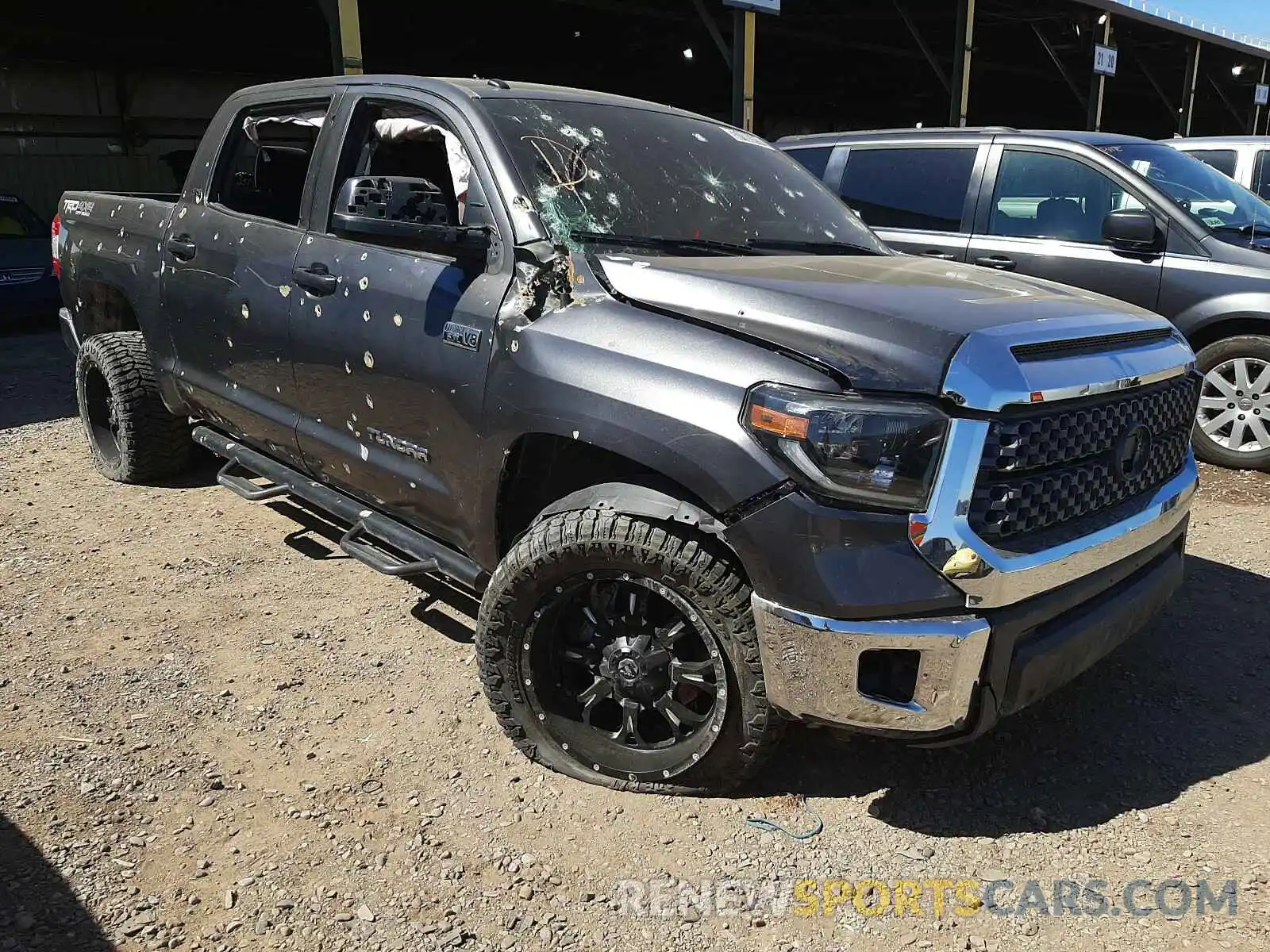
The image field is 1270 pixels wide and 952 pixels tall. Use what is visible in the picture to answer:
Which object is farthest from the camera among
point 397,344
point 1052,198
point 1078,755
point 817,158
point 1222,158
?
point 1222,158

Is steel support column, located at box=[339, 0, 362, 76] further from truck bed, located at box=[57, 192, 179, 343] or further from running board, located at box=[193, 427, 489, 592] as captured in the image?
running board, located at box=[193, 427, 489, 592]

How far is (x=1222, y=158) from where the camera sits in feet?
27.2

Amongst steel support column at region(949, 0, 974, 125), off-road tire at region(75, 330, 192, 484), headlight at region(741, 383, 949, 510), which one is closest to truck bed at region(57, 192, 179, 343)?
off-road tire at region(75, 330, 192, 484)

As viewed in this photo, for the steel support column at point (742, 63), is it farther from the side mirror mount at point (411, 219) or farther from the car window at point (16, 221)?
the side mirror mount at point (411, 219)

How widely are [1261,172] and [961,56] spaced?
8827mm

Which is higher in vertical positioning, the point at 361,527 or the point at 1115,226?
the point at 1115,226

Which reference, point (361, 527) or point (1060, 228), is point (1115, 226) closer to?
point (1060, 228)

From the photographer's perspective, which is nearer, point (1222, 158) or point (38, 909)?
point (38, 909)

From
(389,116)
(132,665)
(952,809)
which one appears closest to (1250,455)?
(952,809)

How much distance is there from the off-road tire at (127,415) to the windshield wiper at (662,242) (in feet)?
9.50

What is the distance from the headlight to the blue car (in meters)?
10.9

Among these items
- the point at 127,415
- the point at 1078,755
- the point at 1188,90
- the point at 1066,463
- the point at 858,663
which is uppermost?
the point at 1188,90

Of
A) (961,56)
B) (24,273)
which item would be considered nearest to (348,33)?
(24,273)

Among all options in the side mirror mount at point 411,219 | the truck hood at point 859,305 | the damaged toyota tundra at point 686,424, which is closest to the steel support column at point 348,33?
the damaged toyota tundra at point 686,424
